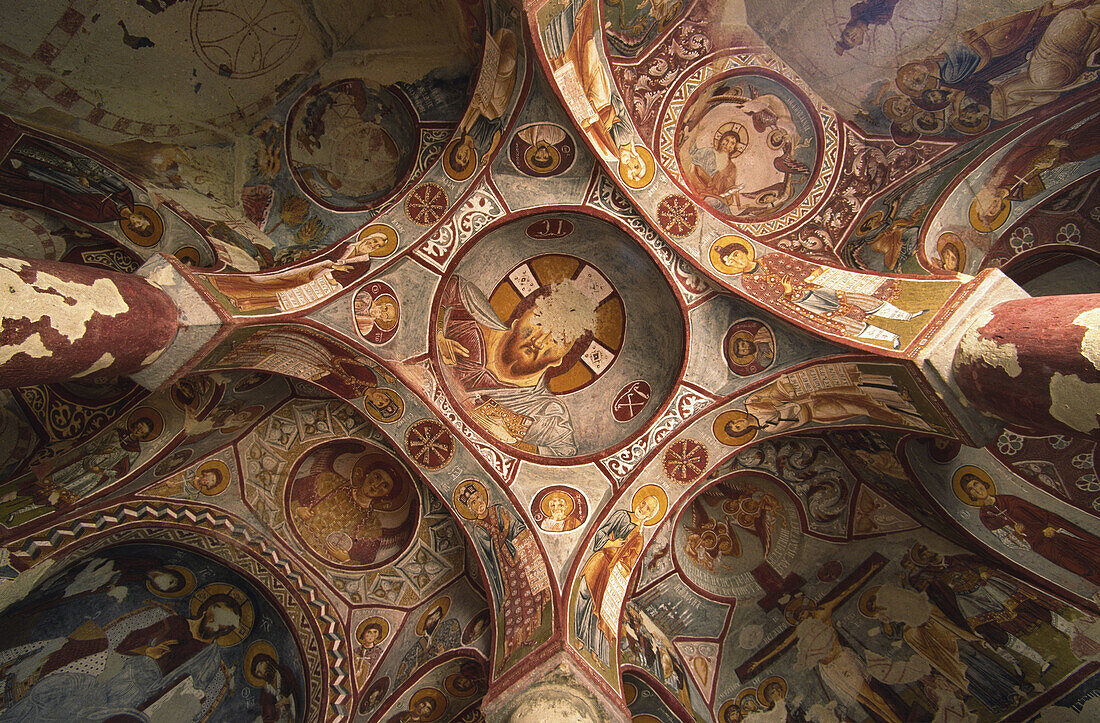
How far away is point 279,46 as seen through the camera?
22.3 ft

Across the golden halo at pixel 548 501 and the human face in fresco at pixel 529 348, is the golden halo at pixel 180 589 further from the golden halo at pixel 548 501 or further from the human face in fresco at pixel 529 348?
the human face in fresco at pixel 529 348

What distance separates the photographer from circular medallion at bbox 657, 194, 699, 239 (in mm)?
7020

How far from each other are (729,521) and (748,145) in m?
4.87

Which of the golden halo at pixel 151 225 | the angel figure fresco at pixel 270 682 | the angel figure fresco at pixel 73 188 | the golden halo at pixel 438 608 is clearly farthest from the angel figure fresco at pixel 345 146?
the angel figure fresco at pixel 270 682

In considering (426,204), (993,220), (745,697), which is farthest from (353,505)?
(993,220)

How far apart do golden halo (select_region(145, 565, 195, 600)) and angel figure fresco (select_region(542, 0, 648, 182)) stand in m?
7.36

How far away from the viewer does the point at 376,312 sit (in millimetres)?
7012

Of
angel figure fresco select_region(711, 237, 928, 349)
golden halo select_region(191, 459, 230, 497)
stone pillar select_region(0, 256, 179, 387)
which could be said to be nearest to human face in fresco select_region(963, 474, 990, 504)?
angel figure fresco select_region(711, 237, 928, 349)

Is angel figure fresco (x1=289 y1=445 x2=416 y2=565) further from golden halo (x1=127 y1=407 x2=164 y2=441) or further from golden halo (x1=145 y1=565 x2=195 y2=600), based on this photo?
golden halo (x1=127 y1=407 x2=164 y2=441)

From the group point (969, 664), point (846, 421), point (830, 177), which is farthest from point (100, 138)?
point (969, 664)

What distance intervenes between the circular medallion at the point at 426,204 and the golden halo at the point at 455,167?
0.22 metres

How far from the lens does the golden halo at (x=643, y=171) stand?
693 centimetres

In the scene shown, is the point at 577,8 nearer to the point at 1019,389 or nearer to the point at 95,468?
the point at 1019,389

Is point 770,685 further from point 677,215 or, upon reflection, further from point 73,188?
point 73,188
